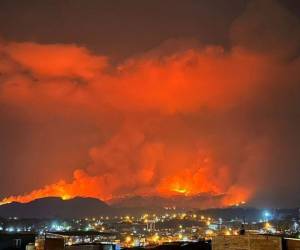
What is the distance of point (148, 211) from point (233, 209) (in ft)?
136

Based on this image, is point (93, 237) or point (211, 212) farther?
point (211, 212)

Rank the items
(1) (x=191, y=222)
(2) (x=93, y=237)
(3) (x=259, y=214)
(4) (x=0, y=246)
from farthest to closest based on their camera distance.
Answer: (3) (x=259, y=214) < (1) (x=191, y=222) < (2) (x=93, y=237) < (4) (x=0, y=246)

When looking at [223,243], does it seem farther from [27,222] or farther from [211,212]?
[211,212]

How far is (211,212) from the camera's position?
16925 cm

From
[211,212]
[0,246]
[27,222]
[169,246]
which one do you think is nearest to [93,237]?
[0,246]

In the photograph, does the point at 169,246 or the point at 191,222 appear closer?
the point at 169,246

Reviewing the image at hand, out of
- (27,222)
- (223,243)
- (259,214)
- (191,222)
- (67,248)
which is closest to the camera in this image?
(223,243)

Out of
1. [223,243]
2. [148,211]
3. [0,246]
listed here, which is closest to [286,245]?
[223,243]

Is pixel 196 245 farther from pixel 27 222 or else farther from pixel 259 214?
pixel 259 214

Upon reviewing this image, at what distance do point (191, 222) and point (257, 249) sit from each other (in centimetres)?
11050

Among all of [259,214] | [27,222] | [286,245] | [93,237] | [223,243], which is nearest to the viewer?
[286,245]

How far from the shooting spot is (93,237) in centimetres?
6994

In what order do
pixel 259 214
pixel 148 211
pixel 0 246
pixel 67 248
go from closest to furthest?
1. pixel 67 248
2. pixel 0 246
3. pixel 259 214
4. pixel 148 211

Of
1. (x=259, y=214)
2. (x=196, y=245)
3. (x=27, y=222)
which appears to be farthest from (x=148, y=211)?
(x=196, y=245)
